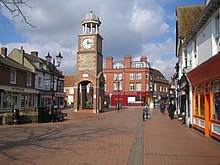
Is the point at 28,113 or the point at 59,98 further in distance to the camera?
the point at 59,98

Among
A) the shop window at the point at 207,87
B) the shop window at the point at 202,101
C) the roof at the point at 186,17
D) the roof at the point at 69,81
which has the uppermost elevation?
the roof at the point at 186,17

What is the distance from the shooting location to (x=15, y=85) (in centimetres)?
3020

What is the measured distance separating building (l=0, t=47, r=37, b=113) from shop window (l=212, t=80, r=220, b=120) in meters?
18.5

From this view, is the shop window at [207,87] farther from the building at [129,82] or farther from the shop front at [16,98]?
the building at [129,82]

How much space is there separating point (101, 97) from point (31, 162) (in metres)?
29.2

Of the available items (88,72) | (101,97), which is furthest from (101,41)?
(101,97)

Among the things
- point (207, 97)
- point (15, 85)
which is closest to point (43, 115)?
point (207, 97)

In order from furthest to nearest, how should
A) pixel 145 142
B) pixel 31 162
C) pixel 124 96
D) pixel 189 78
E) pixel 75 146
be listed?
pixel 124 96, pixel 189 78, pixel 145 142, pixel 75 146, pixel 31 162

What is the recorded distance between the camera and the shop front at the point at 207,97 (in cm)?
1132

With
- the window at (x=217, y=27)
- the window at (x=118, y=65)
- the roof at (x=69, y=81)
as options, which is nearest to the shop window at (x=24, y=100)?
the window at (x=217, y=27)

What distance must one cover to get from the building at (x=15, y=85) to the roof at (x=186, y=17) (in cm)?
1581

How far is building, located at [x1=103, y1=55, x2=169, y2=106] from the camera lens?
66.0 metres

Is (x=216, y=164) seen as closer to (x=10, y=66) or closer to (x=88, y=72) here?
(x=10, y=66)

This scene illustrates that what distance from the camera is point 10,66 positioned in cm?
2823
